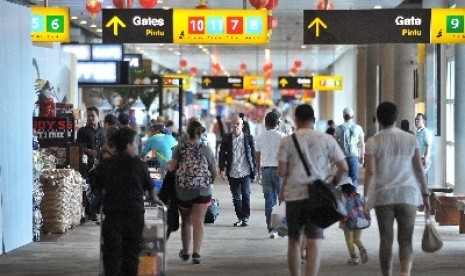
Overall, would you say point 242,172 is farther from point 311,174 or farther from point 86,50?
point 86,50

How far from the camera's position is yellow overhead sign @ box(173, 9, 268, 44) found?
73.2ft

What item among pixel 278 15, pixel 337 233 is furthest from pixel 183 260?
pixel 278 15

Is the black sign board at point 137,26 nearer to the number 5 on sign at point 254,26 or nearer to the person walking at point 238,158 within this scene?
the number 5 on sign at point 254,26

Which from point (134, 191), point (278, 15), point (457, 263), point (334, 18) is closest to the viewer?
point (134, 191)

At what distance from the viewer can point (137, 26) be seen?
867 inches

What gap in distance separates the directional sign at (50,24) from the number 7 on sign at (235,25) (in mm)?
3197

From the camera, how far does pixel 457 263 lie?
1430 cm

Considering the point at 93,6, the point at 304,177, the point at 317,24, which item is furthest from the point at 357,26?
the point at 304,177

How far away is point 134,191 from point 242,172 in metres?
8.32

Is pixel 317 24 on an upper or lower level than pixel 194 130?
upper

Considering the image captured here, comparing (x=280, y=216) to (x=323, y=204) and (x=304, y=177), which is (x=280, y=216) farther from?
(x=323, y=204)

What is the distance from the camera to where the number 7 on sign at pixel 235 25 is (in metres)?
22.4

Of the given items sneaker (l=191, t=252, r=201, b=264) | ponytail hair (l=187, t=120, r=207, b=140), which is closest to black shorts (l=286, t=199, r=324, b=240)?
ponytail hair (l=187, t=120, r=207, b=140)

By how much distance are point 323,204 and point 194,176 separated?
334 cm
